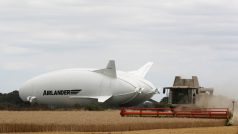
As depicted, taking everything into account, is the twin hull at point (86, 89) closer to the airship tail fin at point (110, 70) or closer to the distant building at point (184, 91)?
the airship tail fin at point (110, 70)

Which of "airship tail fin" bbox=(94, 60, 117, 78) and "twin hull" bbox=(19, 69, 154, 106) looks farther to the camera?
"airship tail fin" bbox=(94, 60, 117, 78)

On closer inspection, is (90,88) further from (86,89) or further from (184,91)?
(184,91)

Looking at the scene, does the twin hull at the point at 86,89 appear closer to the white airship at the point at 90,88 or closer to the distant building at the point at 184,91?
the white airship at the point at 90,88

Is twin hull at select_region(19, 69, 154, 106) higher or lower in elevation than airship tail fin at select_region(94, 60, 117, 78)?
lower

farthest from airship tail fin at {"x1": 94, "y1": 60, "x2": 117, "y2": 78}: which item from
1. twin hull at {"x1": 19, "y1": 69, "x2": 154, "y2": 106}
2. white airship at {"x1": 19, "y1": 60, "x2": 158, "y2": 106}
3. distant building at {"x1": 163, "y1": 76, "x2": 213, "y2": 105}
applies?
distant building at {"x1": 163, "y1": 76, "x2": 213, "y2": 105}

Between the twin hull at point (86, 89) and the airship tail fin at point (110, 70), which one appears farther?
the airship tail fin at point (110, 70)

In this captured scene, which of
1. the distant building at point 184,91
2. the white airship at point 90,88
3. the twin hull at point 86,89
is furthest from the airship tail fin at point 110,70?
the distant building at point 184,91

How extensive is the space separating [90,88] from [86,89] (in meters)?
0.75

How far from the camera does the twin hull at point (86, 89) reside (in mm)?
118188

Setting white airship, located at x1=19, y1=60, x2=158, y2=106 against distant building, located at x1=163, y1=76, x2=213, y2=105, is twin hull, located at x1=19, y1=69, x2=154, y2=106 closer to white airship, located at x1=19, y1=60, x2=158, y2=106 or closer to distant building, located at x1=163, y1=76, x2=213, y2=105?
white airship, located at x1=19, y1=60, x2=158, y2=106

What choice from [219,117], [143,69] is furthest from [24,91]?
[219,117]

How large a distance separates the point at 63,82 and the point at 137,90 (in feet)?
44.4

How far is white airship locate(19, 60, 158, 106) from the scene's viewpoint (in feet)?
388

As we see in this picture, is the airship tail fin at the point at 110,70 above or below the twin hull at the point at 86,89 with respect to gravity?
above
